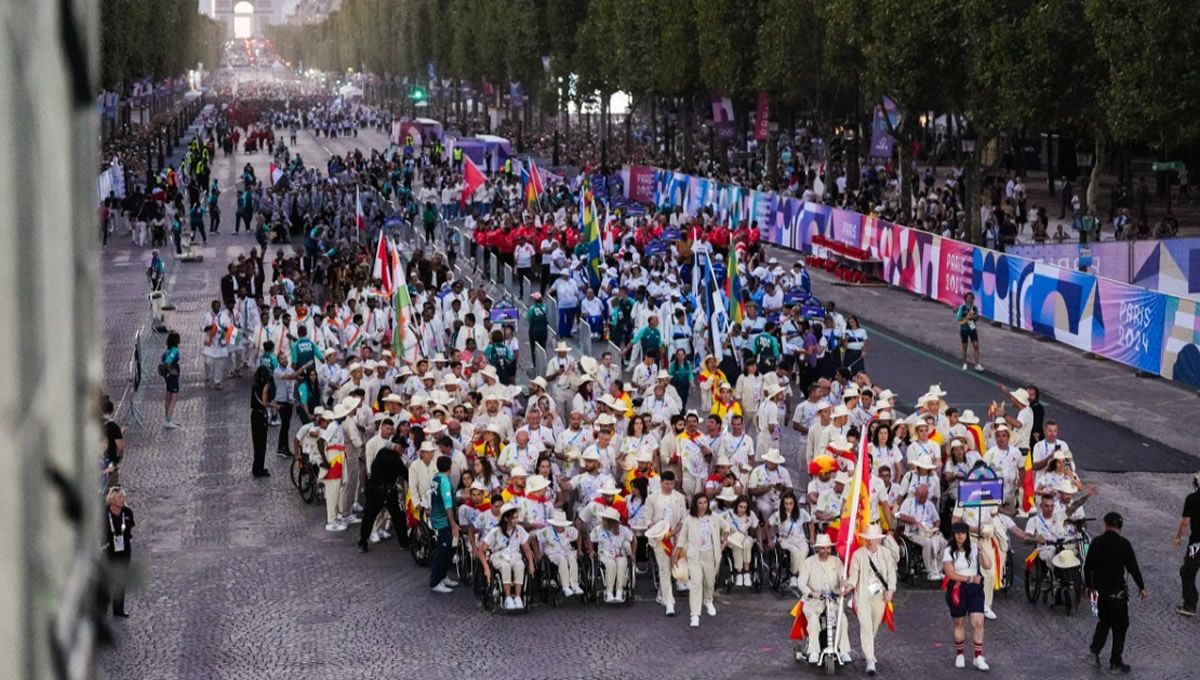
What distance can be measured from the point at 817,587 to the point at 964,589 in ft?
3.67

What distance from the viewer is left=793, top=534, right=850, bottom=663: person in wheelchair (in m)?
14.1

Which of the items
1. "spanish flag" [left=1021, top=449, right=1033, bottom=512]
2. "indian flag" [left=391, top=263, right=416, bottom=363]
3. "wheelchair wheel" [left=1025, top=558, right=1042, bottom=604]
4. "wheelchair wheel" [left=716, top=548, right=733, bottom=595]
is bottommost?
"wheelchair wheel" [left=716, top=548, right=733, bottom=595]

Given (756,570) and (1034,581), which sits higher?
(1034,581)

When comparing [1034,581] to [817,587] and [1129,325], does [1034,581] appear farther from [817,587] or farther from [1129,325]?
[1129,325]

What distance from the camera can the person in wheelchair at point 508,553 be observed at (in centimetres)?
1599

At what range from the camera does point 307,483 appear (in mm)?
20891

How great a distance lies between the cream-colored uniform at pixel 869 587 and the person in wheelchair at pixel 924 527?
94.1 inches

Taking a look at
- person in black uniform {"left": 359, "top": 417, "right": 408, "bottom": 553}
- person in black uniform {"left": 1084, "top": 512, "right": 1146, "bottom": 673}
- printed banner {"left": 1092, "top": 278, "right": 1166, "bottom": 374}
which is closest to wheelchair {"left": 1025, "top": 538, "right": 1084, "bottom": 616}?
person in black uniform {"left": 1084, "top": 512, "right": 1146, "bottom": 673}

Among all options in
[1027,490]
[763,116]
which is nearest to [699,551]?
[1027,490]

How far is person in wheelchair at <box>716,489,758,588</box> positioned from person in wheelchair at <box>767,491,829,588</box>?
0.25 m

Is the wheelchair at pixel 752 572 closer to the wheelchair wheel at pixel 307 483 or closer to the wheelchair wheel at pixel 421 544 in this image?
the wheelchair wheel at pixel 421 544

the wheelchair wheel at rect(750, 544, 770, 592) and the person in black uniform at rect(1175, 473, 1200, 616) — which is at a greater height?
the person in black uniform at rect(1175, 473, 1200, 616)

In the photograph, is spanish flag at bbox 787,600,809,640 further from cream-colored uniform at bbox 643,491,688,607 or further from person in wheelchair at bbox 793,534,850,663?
cream-colored uniform at bbox 643,491,688,607

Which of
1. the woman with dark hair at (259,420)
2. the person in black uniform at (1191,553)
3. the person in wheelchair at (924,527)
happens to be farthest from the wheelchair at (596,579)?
the woman with dark hair at (259,420)
